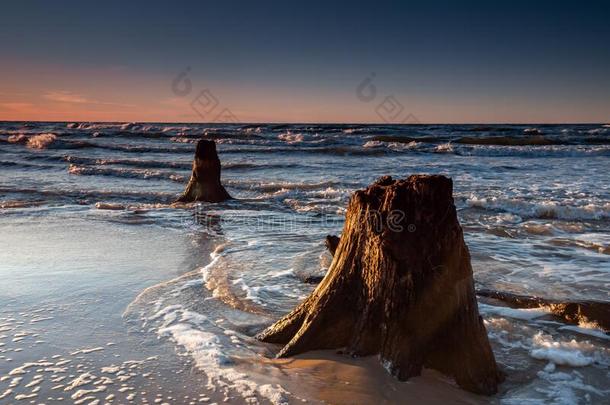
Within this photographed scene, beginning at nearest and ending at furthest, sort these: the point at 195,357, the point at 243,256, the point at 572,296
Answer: the point at 195,357, the point at 572,296, the point at 243,256

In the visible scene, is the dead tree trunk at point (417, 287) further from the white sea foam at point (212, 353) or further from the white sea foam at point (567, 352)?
the white sea foam at point (212, 353)

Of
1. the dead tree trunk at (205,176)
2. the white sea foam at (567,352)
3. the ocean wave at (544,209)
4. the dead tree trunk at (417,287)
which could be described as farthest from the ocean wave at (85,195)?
the white sea foam at (567,352)

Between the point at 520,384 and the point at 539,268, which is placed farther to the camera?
the point at 539,268

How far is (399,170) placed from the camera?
21859 millimetres

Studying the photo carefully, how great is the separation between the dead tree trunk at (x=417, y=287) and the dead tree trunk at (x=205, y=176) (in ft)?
31.1

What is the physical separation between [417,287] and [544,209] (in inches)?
351

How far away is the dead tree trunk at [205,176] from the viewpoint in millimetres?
12766

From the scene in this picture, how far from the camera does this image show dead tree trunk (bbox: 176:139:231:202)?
41.9ft

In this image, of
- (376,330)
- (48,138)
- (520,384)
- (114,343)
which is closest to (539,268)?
(520,384)

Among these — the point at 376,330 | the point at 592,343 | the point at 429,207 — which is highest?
the point at 429,207

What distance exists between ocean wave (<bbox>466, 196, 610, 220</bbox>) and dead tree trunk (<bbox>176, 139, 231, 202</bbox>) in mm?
6053

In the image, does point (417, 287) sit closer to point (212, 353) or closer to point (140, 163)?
point (212, 353)

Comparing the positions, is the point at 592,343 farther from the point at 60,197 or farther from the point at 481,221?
the point at 60,197

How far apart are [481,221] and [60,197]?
11054 mm
